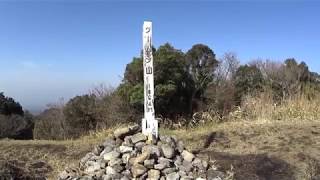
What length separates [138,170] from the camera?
24.0ft

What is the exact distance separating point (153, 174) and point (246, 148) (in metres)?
2.08

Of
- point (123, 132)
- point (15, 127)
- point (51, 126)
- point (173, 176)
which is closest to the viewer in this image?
point (173, 176)

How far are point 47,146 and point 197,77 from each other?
6366 millimetres

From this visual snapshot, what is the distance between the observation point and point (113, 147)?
805 centimetres

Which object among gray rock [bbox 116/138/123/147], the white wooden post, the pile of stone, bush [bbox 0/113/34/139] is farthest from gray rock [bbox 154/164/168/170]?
bush [bbox 0/113/34/139]

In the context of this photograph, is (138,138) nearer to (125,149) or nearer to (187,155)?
(125,149)

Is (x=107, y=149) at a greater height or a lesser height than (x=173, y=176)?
greater

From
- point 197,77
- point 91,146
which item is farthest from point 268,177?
point 197,77

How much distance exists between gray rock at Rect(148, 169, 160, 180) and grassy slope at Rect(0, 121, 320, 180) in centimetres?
111

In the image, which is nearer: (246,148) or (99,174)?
(99,174)

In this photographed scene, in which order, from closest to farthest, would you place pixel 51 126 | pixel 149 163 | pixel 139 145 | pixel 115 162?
pixel 149 163 → pixel 115 162 → pixel 139 145 → pixel 51 126

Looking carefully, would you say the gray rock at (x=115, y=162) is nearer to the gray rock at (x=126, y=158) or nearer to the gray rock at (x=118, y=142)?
the gray rock at (x=126, y=158)

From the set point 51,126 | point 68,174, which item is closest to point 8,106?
point 51,126

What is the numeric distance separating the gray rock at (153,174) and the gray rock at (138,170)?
9cm
